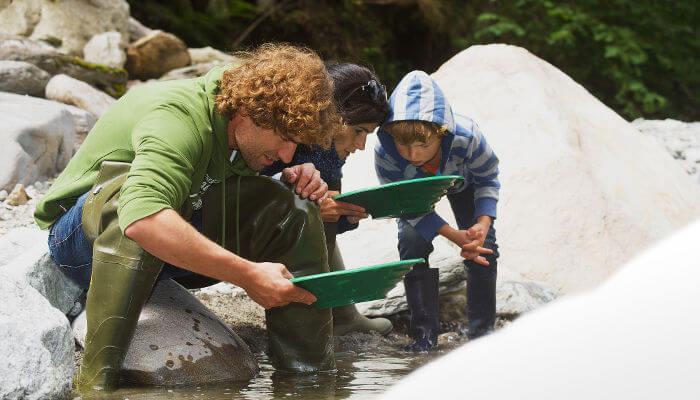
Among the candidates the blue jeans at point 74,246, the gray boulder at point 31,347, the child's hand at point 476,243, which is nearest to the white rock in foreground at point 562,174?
the child's hand at point 476,243

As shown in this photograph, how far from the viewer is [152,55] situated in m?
9.62

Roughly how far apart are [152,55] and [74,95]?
2.67 m

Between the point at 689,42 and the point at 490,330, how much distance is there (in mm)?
9968

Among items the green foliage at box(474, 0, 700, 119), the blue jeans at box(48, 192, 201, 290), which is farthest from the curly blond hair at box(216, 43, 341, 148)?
the green foliage at box(474, 0, 700, 119)

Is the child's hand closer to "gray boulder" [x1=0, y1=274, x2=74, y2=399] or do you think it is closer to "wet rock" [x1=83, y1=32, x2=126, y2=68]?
"gray boulder" [x1=0, y1=274, x2=74, y2=399]

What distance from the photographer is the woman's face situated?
3.43 m

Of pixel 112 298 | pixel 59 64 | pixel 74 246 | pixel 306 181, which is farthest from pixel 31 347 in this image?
pixel 59 64

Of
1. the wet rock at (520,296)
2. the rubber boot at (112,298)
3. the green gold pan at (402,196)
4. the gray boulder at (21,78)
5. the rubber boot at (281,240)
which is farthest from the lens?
the gray boulder at (21,78)

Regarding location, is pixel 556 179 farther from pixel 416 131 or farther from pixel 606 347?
pixel 606 347

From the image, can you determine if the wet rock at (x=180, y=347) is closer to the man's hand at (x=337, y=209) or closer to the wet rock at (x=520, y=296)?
the man's hand at (x=337, y=209)

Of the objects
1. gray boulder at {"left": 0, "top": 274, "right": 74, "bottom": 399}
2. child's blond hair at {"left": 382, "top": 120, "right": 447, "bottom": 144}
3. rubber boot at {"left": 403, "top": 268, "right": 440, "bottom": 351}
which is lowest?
rubber boot at {"left": 403, "top": 268, "right": 440, "bottom": 351}

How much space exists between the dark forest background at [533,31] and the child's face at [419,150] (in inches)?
330

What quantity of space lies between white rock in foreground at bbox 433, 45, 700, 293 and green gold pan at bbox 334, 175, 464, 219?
184 cm

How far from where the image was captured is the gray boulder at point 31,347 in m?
2.17
